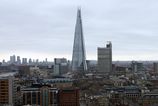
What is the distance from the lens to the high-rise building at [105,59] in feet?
364

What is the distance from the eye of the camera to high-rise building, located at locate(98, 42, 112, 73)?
364 feet

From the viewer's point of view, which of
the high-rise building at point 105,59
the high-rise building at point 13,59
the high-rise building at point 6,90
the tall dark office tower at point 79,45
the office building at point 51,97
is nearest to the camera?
the high-rise building at point 6,90

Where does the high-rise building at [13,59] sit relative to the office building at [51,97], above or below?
above

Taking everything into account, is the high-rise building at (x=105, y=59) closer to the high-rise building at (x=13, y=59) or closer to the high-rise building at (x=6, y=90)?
the high-rise building at (x=6, y=90)

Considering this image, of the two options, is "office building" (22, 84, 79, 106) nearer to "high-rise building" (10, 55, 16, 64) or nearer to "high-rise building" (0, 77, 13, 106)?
"high-rise building" (0, 77, 13, 106)

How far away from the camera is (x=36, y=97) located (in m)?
44.6

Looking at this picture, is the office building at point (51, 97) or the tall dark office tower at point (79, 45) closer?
the office building at point (51, 97)

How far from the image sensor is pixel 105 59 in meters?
111

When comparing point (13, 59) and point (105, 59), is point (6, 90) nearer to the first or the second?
point (105, 59)

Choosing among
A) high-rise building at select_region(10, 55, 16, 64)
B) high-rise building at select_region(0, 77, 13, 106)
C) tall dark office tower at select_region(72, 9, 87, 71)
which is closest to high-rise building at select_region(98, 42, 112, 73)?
tall dark office tower at select_region(72, 9, 87, 71)

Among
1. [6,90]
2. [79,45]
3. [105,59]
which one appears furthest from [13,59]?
[6,90]

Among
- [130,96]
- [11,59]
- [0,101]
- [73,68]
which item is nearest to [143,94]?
[130,96]

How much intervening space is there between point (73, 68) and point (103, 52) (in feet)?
30.6

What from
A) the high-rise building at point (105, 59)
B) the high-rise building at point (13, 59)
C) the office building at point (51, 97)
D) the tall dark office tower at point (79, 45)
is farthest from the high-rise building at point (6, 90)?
the high-rise building at point (13, 59)
